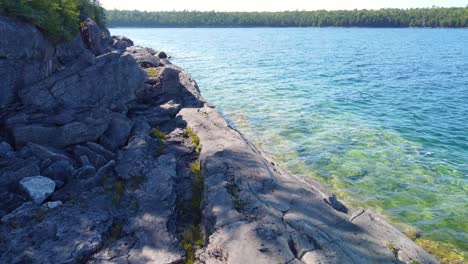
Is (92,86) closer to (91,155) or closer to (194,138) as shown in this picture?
(91,155)

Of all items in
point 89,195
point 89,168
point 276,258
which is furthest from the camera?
point 89,168

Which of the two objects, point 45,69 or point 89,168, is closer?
point 89,168

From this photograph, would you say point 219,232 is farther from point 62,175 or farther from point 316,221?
point 62,175

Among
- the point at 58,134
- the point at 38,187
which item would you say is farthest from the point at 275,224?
the point at 58,134

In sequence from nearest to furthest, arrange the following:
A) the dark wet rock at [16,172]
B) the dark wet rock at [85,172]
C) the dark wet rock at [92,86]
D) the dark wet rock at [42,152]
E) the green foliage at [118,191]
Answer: the dark wet rock at [16,172] → the green foliage at [118,191] → the dark wet rock at [85,172] → the dark wet rock at [42,152] → the dark wet rock at [92,86]

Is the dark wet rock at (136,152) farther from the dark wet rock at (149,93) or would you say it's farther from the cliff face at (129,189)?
the dark wet rock at (149,93)

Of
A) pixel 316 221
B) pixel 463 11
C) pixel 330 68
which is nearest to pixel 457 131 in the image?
pixel 316 221

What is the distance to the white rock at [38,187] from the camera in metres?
11.0

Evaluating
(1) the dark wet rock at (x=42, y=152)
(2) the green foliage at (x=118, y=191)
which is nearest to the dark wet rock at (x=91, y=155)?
(1) the dark wet rock at (x=42, y=152)

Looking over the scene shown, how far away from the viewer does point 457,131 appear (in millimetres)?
25188

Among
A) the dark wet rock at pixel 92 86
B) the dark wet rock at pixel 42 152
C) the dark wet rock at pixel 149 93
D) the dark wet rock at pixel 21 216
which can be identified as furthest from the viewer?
the dark wet rock at pixel 149 93

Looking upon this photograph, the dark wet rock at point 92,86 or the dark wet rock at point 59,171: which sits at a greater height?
the dark wet rock at point 92,86

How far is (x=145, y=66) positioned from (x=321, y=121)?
1511 centimetres

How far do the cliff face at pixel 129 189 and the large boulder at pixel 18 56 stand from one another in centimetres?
4
